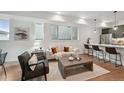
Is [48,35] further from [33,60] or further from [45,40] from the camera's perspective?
[33,60]

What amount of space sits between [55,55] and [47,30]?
0.67 metres

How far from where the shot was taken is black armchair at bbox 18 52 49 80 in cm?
212

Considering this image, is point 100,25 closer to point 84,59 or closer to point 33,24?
point 84,59

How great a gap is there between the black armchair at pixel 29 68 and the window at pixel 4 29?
1.69 ft

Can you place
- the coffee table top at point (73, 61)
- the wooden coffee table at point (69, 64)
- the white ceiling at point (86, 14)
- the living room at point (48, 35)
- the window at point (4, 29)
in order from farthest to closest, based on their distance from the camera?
1. the coffee table top at point (73, 61)
2. the wooden coffee table at point (69, 64)
3. the living room at point (48, 35)
4. the window at point (4, 29)
5. the white ceiling at point (86, 14)

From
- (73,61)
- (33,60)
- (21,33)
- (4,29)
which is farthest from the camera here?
(73,61)

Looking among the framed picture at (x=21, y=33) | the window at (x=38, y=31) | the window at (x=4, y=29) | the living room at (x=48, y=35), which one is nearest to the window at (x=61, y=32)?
the living room at (x=48, y=35)

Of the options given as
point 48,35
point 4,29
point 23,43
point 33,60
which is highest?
point 4,29

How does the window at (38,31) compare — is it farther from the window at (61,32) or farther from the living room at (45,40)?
the window at (61,32)

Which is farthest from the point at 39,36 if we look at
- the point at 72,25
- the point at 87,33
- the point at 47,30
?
the point at 87,33

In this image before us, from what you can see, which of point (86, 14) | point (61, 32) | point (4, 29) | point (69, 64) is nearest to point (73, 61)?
point (69, 64)

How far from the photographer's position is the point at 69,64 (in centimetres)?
264

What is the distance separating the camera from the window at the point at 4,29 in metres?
1.97

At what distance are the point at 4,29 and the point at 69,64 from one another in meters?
1.73
